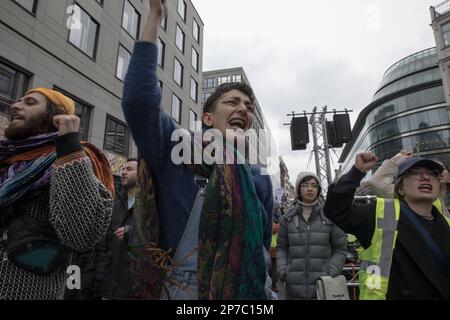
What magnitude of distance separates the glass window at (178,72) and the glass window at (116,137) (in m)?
7.39

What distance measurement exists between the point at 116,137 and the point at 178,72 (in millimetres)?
9088

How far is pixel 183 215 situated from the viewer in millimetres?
1168

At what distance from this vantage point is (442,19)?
2673cm

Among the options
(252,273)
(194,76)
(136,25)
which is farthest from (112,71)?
(252,273)

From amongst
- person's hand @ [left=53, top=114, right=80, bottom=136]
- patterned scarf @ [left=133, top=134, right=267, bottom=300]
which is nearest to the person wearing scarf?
patterned scarf @ [left=133, top=134, right=267, bottom=300]

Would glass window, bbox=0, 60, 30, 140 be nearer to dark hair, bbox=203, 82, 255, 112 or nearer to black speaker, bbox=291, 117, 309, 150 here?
black speaker, bbox=291, 117, 309, 150

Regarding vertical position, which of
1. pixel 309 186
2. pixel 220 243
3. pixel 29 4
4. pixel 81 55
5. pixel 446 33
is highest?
pixel 446 33

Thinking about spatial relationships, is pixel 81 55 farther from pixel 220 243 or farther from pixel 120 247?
pixel 220 243

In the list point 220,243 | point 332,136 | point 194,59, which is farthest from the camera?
point 194,59

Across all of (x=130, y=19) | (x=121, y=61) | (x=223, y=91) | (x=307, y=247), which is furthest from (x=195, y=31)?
(x=223, y=91)

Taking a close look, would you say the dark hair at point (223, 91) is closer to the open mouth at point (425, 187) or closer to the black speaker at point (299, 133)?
the open mouth at point (425, 187)

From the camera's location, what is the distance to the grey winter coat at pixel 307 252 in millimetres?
3293

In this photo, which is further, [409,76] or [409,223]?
[409,76]

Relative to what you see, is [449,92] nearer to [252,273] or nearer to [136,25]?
[136,25]
